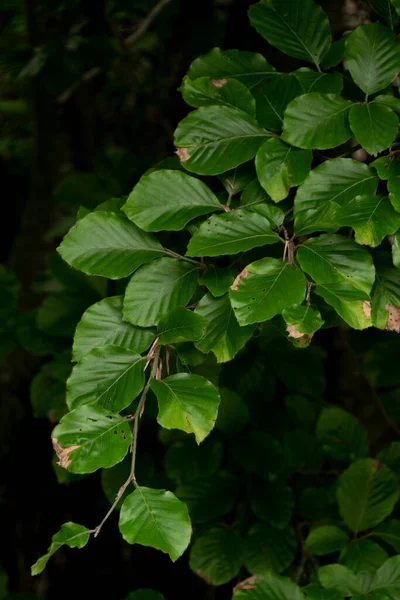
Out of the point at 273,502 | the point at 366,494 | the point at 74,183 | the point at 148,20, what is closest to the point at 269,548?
the point at 273,502

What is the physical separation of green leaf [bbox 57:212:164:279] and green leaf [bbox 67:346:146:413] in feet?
0.30

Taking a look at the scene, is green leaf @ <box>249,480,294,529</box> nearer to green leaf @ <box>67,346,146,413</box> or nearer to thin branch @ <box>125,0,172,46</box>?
green leaf @ <box>67,346,146,413</box>

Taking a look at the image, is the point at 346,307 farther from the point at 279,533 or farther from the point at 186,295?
the point at 279,533

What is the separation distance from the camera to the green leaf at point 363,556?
3.11 ft

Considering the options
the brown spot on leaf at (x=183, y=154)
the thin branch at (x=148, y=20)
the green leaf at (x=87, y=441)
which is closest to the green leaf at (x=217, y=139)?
the brown spot on leaf at (x=183, y=154)

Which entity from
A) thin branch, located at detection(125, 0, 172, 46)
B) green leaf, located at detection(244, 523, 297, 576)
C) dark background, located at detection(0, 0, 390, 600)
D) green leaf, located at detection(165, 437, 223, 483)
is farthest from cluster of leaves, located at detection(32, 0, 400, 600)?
thin branch, located at detection(125, 0, 172, 46)

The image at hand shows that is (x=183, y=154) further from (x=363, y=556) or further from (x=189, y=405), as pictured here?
(x=363, y=556)

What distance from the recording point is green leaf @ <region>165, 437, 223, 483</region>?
3.58 ft

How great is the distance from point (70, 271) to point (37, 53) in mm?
686

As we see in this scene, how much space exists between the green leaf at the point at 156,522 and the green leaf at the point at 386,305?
11.4 inches

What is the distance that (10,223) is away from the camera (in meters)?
3.54

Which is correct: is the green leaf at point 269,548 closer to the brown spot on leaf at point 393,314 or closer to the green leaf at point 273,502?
the green leaf at point 273,502

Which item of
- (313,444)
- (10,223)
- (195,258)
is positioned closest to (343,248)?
(195,258)

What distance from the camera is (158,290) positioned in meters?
0.69
